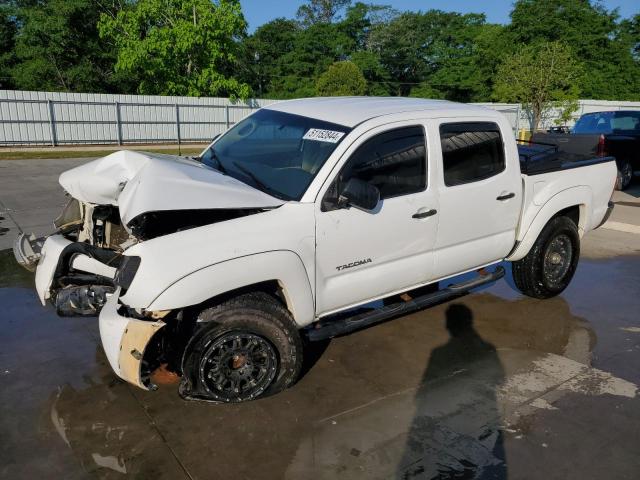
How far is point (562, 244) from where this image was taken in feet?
18.7

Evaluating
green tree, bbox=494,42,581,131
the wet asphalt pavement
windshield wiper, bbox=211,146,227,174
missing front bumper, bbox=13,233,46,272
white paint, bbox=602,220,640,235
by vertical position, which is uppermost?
green tree, bbox=494,42,581,131

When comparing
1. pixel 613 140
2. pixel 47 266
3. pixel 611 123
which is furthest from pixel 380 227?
pixel 611 123

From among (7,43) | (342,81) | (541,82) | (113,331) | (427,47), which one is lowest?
(113,331)

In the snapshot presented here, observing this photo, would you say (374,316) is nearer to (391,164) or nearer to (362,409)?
(362,409)

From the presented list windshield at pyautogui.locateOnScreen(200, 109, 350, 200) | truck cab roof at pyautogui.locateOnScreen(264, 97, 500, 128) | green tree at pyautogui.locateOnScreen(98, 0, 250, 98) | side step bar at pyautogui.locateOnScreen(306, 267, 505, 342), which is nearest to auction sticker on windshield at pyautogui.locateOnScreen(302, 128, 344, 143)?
windshield at pyautogui.locateOnScreen(200, 109, 350, 200)

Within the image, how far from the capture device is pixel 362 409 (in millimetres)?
3719

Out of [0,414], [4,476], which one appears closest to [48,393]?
[0,414]

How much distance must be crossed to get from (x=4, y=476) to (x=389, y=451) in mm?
2144

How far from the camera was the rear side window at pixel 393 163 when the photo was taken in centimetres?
391

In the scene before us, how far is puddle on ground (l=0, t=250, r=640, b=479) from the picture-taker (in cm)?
318

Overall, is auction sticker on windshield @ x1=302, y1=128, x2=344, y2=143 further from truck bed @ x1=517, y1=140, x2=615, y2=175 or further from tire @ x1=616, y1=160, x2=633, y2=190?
tire @ x1=616, y1=160, x2=633, y2=190

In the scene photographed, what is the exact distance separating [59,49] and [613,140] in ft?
97.8

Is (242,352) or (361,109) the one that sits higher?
(361,109)

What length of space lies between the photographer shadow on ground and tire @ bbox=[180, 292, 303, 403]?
958 millimetres
